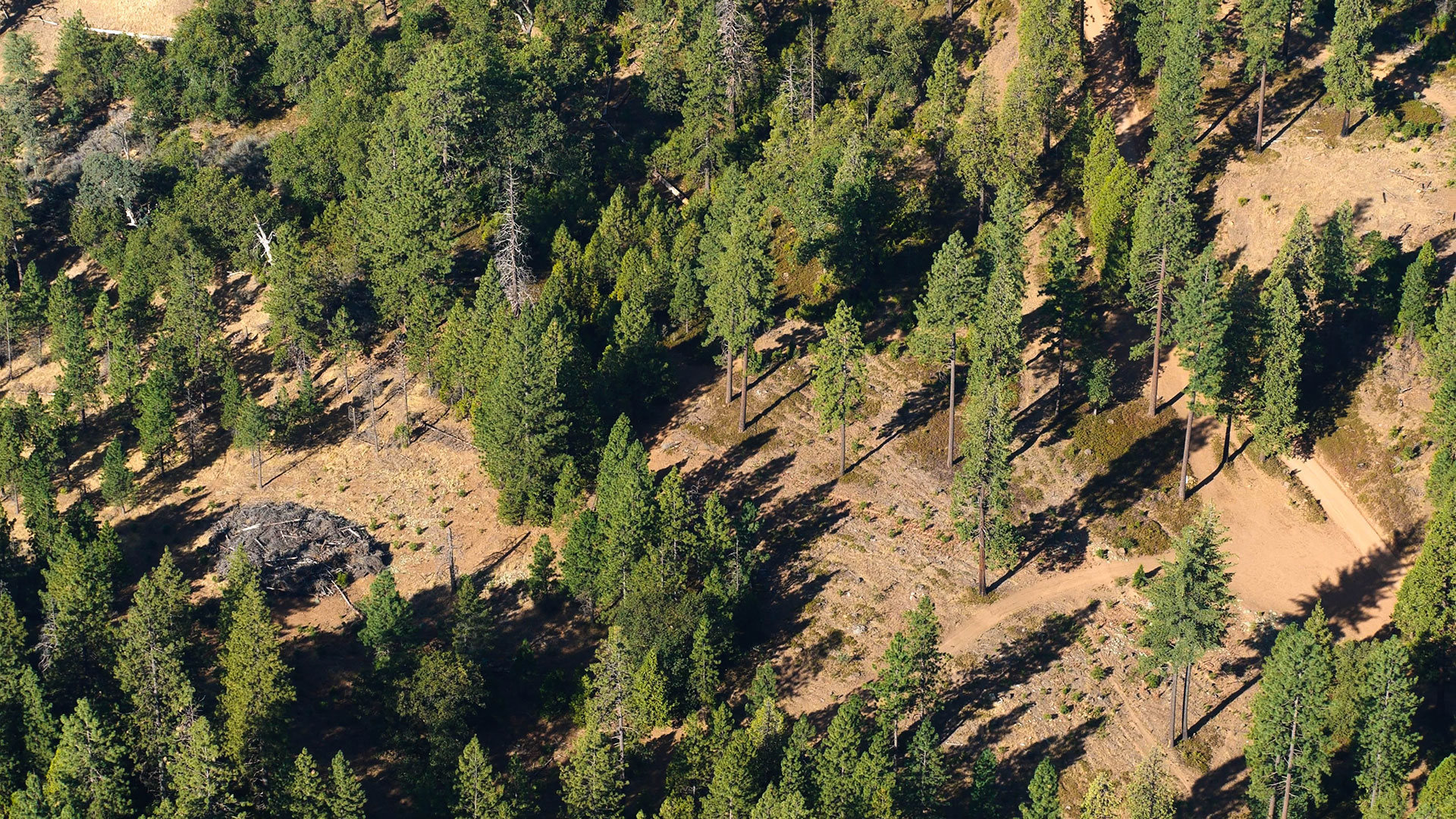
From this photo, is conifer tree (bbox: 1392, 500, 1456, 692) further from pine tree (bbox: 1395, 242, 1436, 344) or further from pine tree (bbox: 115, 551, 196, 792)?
pine tree (bbox: 115, 551, 196, 792)

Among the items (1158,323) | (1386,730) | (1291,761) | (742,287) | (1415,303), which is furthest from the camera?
(742,287)

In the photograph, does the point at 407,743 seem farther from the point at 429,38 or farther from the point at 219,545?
the point at 429,38

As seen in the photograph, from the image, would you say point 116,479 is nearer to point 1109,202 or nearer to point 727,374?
point 727,374

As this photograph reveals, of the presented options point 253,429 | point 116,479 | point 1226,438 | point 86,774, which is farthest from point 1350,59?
point 86,774

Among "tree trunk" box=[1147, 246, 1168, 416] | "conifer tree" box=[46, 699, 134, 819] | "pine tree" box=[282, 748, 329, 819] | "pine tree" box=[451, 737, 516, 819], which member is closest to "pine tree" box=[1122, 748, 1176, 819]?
"tree trunk" box=[1147, 246, 1168, 416]

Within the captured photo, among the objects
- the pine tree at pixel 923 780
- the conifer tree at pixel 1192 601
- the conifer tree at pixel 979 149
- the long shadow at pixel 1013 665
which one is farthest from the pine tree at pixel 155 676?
the conifer tree at pixel 979 149

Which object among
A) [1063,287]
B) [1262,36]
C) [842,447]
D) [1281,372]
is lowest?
[1281,372]
